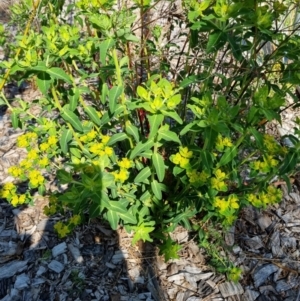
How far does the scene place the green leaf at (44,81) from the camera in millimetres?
1583

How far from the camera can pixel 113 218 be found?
183 centimetres

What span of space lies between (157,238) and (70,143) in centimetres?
85

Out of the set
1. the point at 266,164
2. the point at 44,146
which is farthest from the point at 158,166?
the point at 44,146

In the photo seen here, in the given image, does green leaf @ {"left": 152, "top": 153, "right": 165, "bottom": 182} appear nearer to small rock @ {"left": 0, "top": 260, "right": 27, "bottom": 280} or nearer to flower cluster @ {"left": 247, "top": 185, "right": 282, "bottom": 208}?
flower cluster @ {"left": 247, "top": 185, "right": 282, "bottom": 208}

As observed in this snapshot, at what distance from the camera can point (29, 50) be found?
158 cm

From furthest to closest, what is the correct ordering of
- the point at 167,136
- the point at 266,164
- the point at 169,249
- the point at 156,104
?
the point at 169,249, the point at 266,164, the point at 167,136, the point at 156,104

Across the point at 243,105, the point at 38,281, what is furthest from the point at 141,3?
the point at 38,281

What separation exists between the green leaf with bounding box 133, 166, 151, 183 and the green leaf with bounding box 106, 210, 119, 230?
20 cm

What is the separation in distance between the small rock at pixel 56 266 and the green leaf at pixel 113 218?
834 mm

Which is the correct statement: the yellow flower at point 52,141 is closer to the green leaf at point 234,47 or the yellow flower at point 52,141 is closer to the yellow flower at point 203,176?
the yellow flower at point 203,176

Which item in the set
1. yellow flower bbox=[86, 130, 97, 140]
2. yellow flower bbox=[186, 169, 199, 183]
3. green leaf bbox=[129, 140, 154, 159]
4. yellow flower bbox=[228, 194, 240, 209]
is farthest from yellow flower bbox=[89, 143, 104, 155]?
yellow flower bbox=[228, 194, 240, 209]

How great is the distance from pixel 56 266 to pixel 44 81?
4.42 ft

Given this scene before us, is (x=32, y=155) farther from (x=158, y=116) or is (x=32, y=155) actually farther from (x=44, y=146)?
(x=158, y=116)

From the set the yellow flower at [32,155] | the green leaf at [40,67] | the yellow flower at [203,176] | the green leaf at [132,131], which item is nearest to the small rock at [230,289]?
the yellow flower at [203,176]
